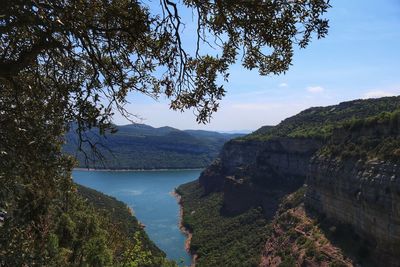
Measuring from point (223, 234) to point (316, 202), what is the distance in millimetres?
23080

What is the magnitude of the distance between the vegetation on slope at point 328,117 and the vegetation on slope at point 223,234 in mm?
15747

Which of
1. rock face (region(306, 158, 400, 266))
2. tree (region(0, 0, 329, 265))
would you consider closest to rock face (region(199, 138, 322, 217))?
rock face (region(306, 158, 400, 266))

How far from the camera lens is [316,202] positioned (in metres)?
45.8

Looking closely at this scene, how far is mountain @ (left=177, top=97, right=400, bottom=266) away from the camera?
105 feet

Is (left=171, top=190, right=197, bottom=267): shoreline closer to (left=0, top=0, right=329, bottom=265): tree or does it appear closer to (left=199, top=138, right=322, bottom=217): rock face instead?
(left=199, top=138, right=322, bottom=217): rock face

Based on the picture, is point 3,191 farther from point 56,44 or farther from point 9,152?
point 56,44

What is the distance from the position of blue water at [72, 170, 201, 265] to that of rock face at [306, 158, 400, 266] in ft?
58.9

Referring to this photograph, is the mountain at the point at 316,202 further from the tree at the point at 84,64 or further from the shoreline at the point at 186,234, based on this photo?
the tree at the point at 84,64

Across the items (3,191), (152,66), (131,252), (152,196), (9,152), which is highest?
(152,66)

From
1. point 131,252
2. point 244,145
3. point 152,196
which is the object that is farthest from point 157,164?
point 131,252

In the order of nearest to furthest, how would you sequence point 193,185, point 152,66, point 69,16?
point 69,16
point 152,66
point 193,185

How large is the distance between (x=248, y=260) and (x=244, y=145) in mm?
43681

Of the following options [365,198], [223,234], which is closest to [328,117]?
[223,234]

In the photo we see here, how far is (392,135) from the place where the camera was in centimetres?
3528
